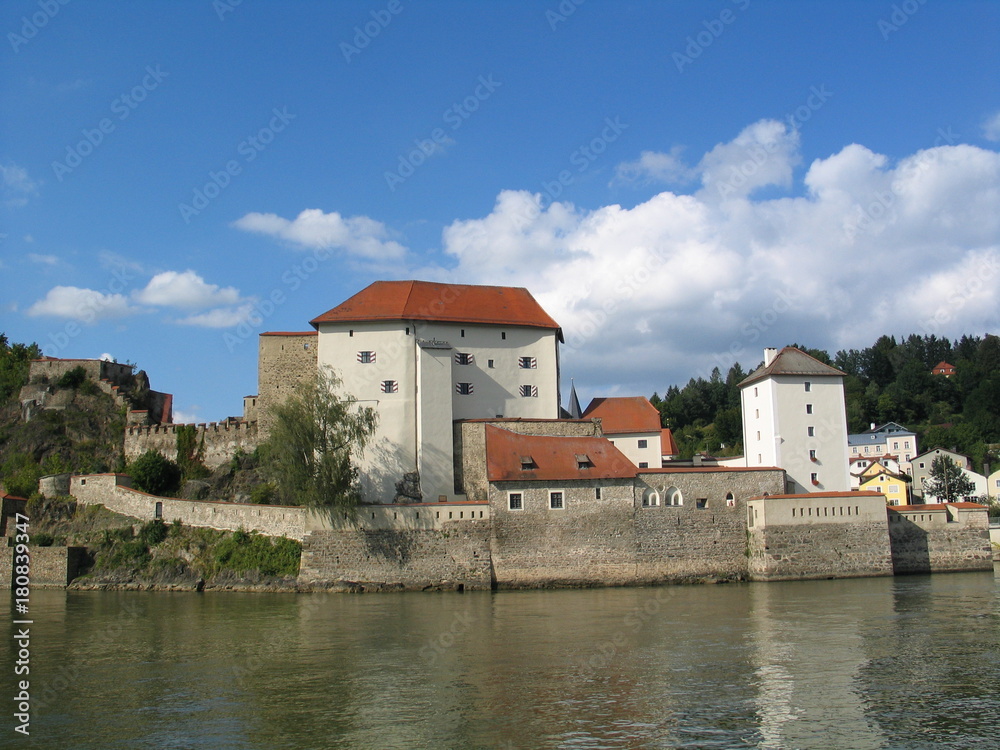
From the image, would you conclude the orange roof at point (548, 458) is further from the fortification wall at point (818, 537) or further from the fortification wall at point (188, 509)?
the fortification wall at point (188, 509)

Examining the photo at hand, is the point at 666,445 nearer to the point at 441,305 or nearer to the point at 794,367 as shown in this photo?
the point at 794,367

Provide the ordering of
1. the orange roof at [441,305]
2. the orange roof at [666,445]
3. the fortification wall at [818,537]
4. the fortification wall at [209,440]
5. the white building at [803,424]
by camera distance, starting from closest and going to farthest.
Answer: the fortification wall at [818,537]
the white building at [803,424]
the orange roof at [441,305]
the fortification wall at [209,440]
the orange roof at [666,445]

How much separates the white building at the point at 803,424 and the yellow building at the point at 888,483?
31331 millimetres

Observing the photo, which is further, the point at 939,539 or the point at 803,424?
the point at 803,424

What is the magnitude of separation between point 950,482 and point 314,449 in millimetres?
60464

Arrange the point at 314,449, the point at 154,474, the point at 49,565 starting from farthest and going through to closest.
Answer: the point at 154,474
the point at 49,565
the point at 314,449

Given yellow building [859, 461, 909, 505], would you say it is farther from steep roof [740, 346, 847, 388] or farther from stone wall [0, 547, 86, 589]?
stone wall [0, 547, 86, 589]

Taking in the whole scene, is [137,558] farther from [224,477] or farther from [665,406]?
[665,406]

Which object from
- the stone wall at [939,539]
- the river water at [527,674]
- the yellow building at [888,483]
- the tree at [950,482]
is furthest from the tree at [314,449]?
the tree at [950,482]

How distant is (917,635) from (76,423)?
43.2m

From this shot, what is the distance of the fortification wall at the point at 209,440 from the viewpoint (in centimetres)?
4397

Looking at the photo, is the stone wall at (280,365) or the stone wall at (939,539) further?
the stone wall at (280,365)

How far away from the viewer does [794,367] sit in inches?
1674

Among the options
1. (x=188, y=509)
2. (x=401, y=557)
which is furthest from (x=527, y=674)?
(x=188, y=509)
